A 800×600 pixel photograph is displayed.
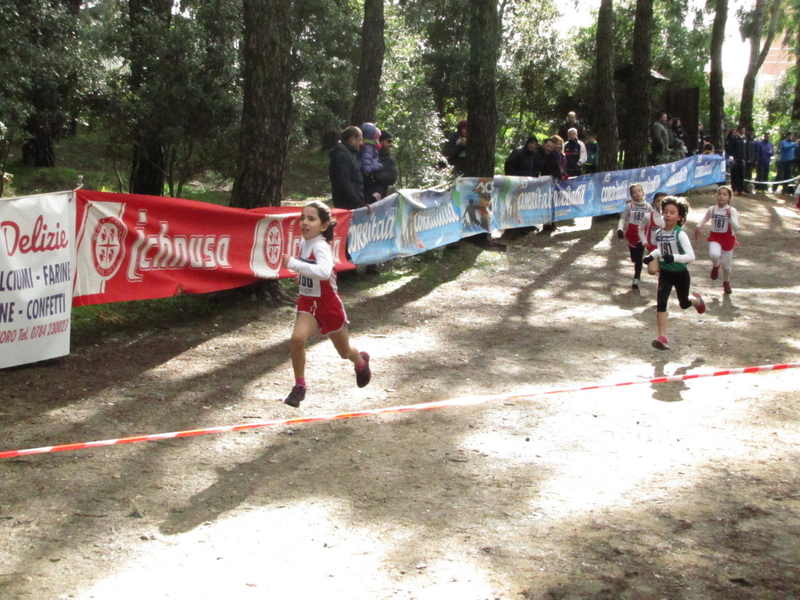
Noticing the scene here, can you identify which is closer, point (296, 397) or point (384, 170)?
point (296, 397)

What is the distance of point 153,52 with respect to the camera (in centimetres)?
1506

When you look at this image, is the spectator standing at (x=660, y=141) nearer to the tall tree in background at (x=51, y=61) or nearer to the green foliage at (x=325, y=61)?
the green foliage at (x=325, y=61)

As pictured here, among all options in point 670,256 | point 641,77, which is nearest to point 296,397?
point 670,256

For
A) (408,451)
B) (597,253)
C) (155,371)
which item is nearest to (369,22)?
(597,253)

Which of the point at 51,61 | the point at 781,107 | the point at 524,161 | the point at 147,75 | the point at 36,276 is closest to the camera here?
the point at 36,276

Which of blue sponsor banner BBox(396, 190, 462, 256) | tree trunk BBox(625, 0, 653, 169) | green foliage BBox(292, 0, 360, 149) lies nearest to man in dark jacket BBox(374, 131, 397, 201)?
blue sponsor banner BBox(396, 190, 462, 256)

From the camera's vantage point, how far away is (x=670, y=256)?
1012 cm

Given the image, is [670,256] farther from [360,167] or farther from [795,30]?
[795,30]

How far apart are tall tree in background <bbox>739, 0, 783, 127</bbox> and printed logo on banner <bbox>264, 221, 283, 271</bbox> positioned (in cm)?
2596

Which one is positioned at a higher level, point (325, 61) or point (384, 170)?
point (325, 61)

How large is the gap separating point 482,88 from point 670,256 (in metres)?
8.15

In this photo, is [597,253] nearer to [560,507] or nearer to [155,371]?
[155,371]

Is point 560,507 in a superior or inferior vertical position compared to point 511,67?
inferior

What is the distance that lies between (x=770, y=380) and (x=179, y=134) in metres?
10.2
